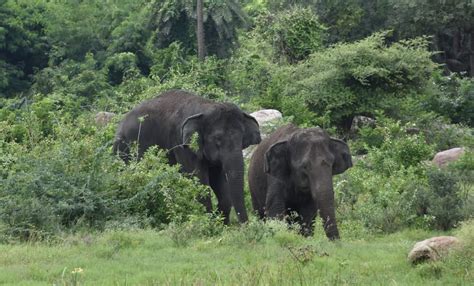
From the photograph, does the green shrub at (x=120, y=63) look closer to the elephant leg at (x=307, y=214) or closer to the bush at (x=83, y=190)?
the bush at (x=83, y=190)

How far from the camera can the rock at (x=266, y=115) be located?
89.0 feet

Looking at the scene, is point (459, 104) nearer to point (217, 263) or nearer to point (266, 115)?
point (266, 115)

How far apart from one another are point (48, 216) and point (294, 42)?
2545cm

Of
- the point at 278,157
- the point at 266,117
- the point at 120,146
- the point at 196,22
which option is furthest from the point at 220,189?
the point at 196,22

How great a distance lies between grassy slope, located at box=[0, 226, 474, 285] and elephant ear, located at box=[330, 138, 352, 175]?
166cm

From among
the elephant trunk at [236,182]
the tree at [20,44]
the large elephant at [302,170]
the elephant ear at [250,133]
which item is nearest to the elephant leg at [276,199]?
the large elephant at [302,170]

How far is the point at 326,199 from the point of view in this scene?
42.2 feet

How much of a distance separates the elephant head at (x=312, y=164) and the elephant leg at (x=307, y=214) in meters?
0.07

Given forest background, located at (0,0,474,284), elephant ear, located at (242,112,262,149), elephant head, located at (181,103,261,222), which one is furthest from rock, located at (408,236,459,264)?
elephant ear, located at (242,112,262,149)

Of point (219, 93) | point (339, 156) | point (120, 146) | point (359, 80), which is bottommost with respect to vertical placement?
point (359, 80)

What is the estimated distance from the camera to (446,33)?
160ft

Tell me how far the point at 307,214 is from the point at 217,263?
3.88m

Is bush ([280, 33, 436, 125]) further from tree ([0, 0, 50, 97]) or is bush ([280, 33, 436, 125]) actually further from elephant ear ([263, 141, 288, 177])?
tree ([0, 0, 50, 97])

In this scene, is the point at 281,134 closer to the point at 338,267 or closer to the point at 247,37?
the point at 338,267
